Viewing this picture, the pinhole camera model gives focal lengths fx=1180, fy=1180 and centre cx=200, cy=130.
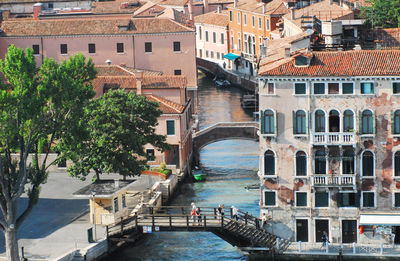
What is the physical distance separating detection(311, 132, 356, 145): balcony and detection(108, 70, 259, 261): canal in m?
8.21

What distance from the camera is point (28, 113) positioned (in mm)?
61938

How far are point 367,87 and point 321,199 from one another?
6.93m

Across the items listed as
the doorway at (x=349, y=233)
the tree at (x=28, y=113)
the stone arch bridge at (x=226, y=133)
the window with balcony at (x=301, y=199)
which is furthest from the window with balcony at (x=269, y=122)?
the stone arch bridge at (x=226, y=133)

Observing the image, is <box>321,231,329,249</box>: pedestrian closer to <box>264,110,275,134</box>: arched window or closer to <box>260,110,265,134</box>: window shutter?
<box>264,110,275,134</box>: arched window

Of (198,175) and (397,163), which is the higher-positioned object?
(397,163)

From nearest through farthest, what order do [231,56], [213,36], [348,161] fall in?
[348,161] < [231,56] < [213,36]

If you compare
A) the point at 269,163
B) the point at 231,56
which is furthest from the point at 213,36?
the point at 269,163

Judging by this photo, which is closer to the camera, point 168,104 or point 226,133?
point 168,104

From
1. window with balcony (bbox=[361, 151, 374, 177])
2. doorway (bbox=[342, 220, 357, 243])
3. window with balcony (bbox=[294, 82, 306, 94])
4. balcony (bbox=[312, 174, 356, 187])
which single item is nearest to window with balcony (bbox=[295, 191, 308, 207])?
balcony (bbox=[312, 174, 356, 187])

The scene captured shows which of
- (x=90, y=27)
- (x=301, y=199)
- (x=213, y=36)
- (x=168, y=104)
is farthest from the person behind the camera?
(x=213, y=36)

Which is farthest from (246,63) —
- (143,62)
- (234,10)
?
(143,62)

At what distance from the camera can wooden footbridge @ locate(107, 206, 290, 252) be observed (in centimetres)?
6669

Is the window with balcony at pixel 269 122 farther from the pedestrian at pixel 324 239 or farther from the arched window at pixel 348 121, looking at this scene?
the pedestrian at pixel 324 239

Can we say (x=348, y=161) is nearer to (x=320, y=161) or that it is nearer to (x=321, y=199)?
(x=320, y=161)
